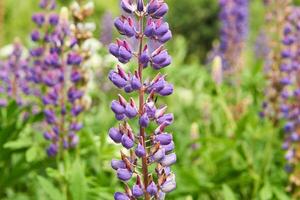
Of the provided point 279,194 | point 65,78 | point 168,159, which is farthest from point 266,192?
point 168,159

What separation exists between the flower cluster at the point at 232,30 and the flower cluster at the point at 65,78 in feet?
7.95

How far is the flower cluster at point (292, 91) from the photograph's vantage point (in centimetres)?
384

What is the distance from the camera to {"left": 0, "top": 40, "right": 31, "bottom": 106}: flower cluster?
427 cm

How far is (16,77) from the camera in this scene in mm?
4262

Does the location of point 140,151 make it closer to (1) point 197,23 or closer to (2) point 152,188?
(2) point 152,188

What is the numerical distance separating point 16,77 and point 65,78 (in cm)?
82

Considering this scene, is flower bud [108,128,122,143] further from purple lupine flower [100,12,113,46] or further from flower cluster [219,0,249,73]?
purple lupine flower [100,12,113,46]

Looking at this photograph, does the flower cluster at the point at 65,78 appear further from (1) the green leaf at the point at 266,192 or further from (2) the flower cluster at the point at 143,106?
(2) the flower cluster at the point at 143,106

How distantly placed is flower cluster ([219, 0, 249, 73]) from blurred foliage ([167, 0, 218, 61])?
983cm

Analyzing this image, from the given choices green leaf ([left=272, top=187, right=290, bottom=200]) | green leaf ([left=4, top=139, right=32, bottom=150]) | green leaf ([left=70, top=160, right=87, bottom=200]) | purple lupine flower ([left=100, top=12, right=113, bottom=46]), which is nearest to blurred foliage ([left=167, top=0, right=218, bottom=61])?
purple lupine flower ([left=100, top=12, right=113, bottom=46])

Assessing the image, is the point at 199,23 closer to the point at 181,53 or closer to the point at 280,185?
the point at 181,53

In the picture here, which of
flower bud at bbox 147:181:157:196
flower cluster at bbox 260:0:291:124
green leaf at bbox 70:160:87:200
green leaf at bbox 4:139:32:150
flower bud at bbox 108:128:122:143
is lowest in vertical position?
flower bud at bbox 147:181:157:196

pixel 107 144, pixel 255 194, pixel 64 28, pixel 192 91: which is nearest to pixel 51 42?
pixel 64 28

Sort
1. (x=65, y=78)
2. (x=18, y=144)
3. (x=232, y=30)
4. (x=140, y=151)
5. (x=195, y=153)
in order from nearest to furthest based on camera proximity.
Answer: (x=140, y=151) < (x=18, y=144) < (x=65, y=78) < (x=195, y=153) < (x=232, y=30)
